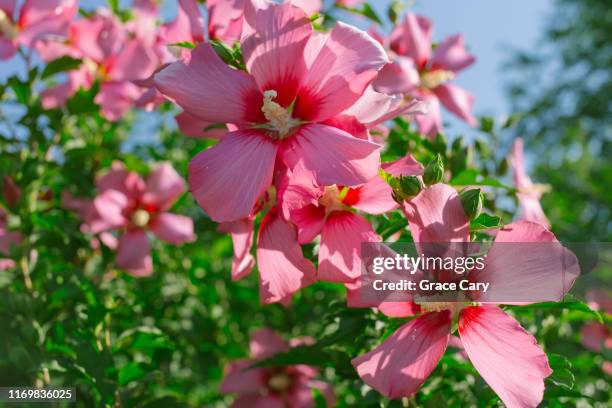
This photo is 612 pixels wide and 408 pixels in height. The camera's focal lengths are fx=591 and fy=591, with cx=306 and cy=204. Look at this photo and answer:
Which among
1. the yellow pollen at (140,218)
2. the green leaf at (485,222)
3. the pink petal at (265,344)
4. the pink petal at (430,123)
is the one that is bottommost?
the pink petal at (265,344)

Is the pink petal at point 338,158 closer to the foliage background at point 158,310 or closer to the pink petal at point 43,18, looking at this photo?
the foliage background at point 158,310

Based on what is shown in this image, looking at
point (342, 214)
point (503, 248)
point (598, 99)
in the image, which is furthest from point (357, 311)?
point (598, 99)

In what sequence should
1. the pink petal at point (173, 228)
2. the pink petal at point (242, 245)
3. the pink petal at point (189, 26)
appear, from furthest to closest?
the pink petal at point (173, 228), the pink petal at point (189, 26), the pink petal at point (242, 245)

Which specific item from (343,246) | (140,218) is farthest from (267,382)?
(343,246)

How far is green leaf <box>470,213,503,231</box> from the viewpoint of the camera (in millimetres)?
746

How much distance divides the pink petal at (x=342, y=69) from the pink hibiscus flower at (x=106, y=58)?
824 mm

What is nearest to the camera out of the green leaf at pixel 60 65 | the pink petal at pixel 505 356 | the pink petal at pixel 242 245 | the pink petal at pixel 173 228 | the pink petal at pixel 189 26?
the pink petal at pixel 505 356

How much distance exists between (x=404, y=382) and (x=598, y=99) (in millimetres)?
13225

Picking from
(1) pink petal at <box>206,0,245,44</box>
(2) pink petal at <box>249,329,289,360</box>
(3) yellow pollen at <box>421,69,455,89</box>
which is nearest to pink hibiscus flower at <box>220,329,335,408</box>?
(2) pink petal at <box>249,329,289,360</box>

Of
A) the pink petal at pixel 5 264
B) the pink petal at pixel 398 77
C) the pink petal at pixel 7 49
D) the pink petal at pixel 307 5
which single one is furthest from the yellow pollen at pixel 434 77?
the pink petal at pixel 5 264

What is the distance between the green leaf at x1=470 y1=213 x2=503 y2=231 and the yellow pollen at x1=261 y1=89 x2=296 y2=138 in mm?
286

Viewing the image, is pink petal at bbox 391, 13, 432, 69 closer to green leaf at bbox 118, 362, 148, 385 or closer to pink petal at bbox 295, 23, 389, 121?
pink petal at bbox 295, 23, 389, 121

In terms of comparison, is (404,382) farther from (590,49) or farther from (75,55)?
(590,49)

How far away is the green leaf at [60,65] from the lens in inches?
56.1
